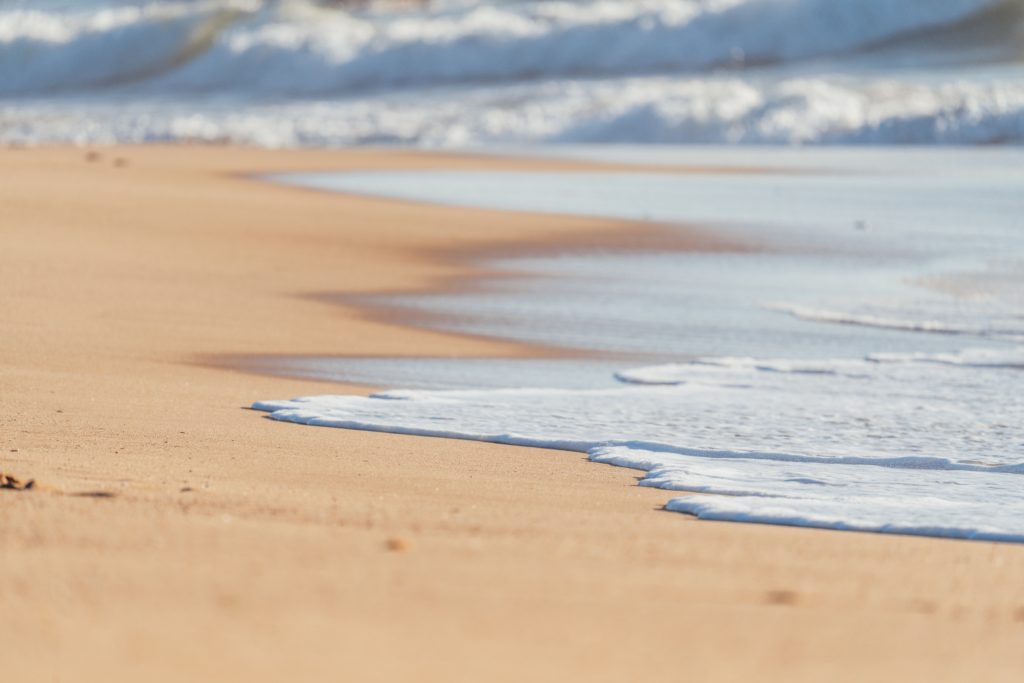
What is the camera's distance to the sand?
242cm

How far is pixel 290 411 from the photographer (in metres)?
Answer: 5.46

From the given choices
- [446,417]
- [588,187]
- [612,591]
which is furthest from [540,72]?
[612,591]

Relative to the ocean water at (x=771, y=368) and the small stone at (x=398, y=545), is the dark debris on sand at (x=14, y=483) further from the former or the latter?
the ocean water at (x=771, y=368)

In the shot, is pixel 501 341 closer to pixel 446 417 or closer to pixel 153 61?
pixel 446 417

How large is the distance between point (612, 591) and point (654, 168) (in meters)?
16.1

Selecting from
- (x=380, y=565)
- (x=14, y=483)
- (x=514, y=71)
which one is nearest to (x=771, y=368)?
(x=14, y=483)

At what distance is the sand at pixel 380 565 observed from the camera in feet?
7.93

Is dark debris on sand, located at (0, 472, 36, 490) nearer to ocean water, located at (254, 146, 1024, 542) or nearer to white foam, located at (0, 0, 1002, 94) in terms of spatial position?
ocean water, located at (254, 146, 1024, 542)

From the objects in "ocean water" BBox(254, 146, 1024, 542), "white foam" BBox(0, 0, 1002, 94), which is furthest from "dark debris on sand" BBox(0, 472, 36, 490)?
"white foam" BBox(0, 0, 1002, 94)

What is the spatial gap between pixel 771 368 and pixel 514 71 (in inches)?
1125

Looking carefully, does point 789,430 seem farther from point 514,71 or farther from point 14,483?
point 514,71

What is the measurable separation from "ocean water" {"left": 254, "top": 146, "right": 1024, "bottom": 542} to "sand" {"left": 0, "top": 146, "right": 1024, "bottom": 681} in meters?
0.31

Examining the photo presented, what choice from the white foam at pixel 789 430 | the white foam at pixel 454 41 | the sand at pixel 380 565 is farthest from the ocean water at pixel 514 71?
the sand at pixel 380 565

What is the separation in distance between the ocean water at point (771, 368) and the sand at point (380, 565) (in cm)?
31
